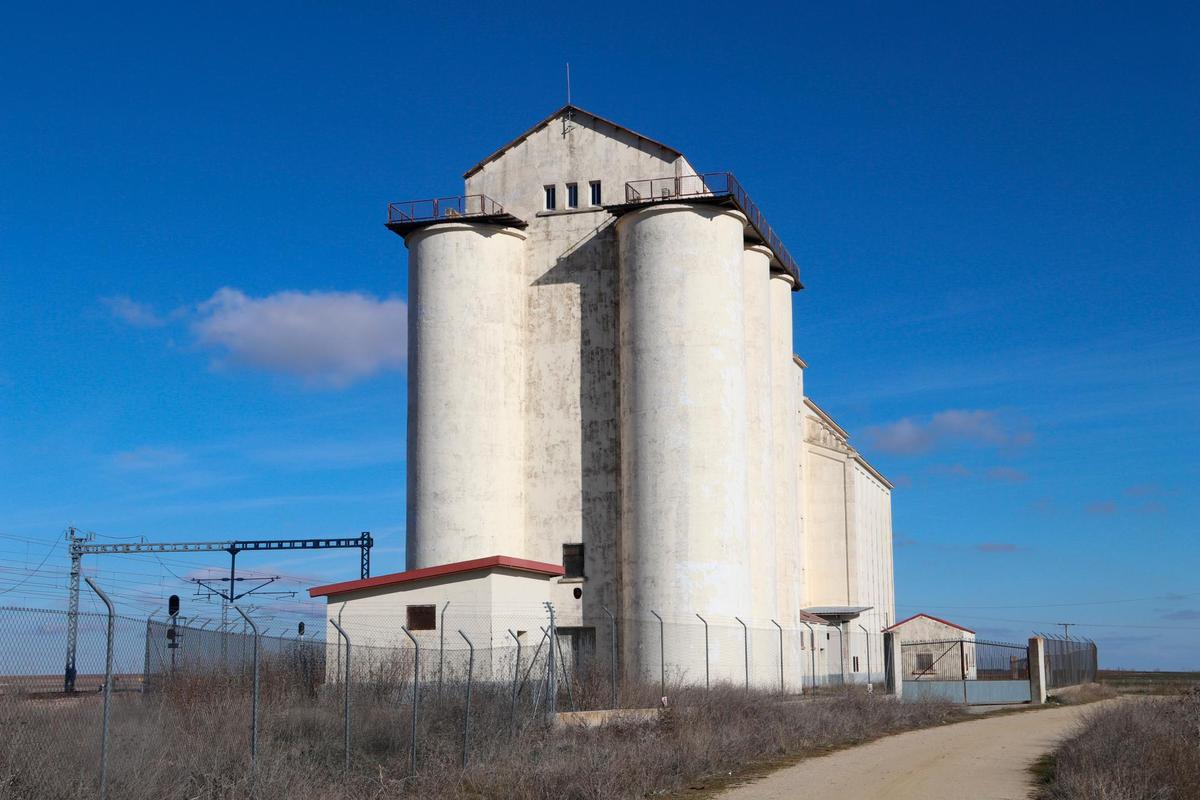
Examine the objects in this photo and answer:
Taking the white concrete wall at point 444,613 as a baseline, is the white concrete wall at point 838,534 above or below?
above

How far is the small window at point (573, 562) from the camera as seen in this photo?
152 feet

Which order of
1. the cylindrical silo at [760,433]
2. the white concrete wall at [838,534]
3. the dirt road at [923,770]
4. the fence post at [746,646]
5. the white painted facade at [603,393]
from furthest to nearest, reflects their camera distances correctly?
the white concrete wall at [838,534] < the cylindrical silo at [760,433] < the white painted facade at [603,393] < the fence post at [746,646] < the dirt road at [923,770]

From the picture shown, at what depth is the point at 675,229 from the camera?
45.3 metres

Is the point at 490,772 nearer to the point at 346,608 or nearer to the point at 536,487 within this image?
the point at 346,608

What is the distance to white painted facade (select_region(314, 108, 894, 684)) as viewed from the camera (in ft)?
144

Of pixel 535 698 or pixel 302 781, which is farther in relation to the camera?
pixel 535 698

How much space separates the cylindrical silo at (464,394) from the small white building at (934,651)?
2046 centimetres

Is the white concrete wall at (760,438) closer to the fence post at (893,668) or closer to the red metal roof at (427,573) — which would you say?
the fence post at (893,668)

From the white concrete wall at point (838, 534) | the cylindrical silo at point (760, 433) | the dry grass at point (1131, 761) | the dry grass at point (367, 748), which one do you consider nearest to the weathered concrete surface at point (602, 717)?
the dry grass at point (367, 748)

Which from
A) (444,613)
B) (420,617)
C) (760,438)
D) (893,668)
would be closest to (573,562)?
(760,438)

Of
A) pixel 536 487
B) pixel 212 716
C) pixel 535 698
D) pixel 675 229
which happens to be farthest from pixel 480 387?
pixel 212 716

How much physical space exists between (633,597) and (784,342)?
17700 millimetres

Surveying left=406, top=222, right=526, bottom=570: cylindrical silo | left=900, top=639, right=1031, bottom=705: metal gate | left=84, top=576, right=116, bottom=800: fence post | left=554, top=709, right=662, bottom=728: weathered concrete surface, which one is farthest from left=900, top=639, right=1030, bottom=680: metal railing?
left=84, top=576, right=116, bottom=800: fence post

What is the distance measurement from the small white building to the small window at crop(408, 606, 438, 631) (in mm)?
26148
